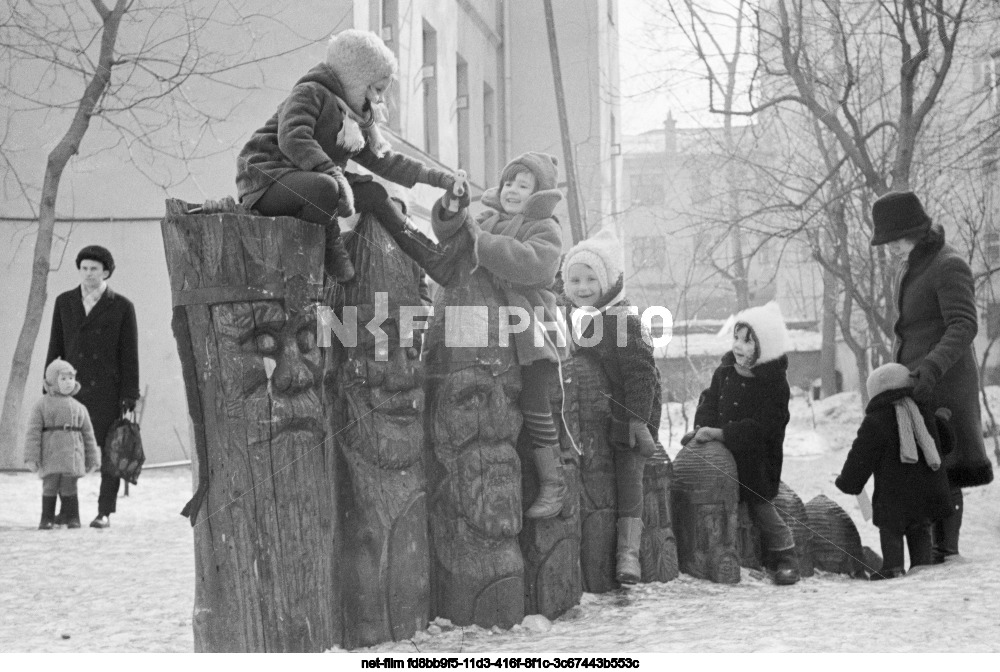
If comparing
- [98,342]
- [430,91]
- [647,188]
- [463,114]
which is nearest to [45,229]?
[98,342]

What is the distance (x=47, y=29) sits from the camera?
489 centimetres

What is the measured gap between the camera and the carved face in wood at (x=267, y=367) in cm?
219

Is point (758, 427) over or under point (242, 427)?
under

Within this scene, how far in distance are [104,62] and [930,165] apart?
5034 mm

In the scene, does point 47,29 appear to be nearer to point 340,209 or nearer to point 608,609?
point 340,209

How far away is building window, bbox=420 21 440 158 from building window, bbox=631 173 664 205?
1.50 meters

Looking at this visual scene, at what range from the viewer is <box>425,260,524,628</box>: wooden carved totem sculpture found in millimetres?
2664

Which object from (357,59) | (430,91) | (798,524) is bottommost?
(798,524)

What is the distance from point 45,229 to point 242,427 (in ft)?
9.41

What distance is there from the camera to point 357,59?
2.44 m

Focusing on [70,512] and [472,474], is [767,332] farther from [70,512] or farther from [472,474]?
[70,512]

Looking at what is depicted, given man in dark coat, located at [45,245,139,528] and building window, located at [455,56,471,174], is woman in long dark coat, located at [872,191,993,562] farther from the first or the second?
man in dark coat, located at [45,245,139,528]

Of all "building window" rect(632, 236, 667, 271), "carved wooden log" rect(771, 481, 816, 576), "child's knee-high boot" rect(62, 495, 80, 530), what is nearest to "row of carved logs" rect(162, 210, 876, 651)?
"carved wooden log" rect(771, 481, 816, 576)

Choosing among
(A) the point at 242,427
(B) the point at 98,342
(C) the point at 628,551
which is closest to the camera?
(A) the point at 242,427
